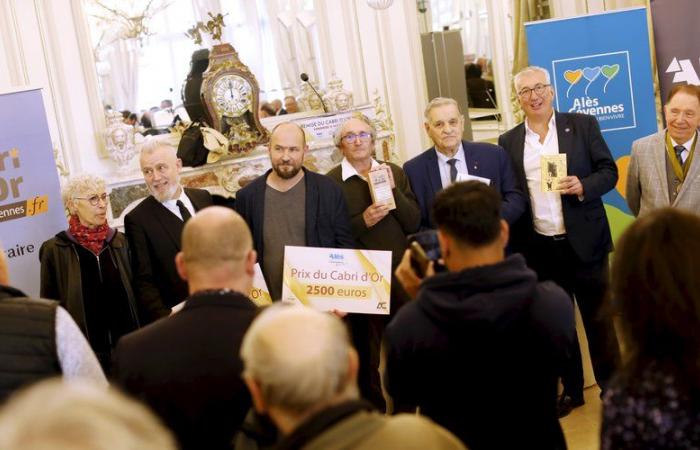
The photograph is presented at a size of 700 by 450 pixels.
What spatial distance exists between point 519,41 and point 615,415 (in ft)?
22.2

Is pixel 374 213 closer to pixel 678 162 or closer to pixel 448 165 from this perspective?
pixel 448 165

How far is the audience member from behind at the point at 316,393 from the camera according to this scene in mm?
1804

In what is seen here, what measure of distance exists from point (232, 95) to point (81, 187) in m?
3.34

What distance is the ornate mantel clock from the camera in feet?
25.4

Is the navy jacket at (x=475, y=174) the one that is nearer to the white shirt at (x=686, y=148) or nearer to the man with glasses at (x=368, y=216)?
the man with glasses at (x=368, y=216)

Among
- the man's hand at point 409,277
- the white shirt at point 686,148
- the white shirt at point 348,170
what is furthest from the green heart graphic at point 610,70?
the man's hand at point 409,277

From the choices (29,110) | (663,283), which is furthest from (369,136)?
(663,283)

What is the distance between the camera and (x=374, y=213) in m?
4.77

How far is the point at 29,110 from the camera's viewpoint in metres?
4.84

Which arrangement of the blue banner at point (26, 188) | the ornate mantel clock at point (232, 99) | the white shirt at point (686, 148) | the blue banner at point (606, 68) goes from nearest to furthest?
the blue banner at point (26, 188) < the white shirt at point (686, 148) < the blue banner at point (606, 68) < the ornate mantel clock at point (232, 99)

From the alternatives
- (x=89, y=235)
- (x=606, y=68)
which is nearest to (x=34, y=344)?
(x=89, y=235)

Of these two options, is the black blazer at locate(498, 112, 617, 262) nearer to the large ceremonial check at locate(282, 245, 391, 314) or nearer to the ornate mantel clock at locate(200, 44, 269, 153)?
the large ceremonial check at locate(282, 245, 391, 314)

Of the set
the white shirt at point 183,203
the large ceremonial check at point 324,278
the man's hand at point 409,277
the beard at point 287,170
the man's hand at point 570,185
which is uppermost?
the beard at point 287,170

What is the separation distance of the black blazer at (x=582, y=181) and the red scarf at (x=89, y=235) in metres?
2.16
